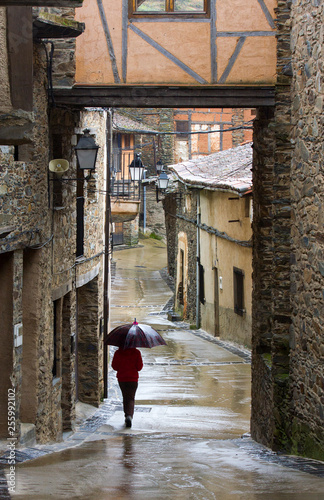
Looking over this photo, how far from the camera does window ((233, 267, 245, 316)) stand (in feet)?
49.9

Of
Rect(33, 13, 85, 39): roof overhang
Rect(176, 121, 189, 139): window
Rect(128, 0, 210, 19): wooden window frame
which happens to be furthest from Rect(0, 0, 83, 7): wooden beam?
Rect(176, 121, 189, 139): window

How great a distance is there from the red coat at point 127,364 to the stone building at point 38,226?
0.78 metres

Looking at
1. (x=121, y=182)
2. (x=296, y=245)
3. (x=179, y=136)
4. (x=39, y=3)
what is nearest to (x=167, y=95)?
(x=296, y=245)

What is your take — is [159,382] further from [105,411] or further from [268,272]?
[268,272]

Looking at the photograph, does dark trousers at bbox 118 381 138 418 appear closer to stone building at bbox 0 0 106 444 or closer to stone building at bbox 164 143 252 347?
stone building at bbox 0 0 106 444

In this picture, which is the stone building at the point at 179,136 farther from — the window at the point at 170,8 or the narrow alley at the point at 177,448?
the window at the point at 170,8

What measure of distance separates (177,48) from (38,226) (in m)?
2.75

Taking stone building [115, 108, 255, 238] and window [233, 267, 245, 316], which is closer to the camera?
window [233, 267, 245, 316]

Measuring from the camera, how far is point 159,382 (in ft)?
41.6

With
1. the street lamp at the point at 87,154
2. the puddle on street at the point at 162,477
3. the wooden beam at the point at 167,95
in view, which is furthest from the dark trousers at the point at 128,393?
the wooden beam at the point at 167,95

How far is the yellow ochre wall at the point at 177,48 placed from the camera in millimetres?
8422

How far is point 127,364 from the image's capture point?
9.40m

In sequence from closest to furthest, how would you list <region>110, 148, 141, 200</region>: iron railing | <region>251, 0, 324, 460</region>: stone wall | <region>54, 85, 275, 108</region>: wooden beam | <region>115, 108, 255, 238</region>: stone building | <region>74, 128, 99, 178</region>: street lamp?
<region>251, 0, 324, 460</region>: stone wall
<region>54, 85, 275, 108</region>: wooden beam
<region>74, 128, 99, 178</region>: street lamp
<region>110, 148, 141, 200</region>: iron railing
<region>115, 108, 255, 238</region>: stone building

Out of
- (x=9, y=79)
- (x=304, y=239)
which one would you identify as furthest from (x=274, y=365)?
(x=9, y=79)
